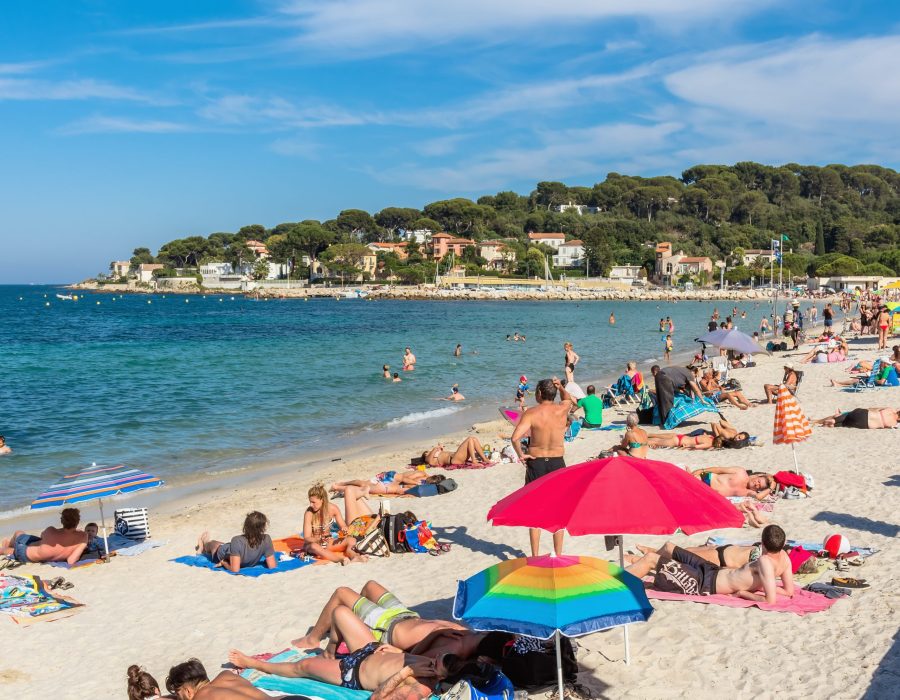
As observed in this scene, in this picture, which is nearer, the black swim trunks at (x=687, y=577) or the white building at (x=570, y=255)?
the black swim trunks at (x=687, y=577)

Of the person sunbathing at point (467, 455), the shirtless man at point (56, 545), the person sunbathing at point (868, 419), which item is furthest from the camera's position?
the person sunbathing at point (868, 419)

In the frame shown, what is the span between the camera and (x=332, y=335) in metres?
46.4

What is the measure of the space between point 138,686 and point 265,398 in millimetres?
16600

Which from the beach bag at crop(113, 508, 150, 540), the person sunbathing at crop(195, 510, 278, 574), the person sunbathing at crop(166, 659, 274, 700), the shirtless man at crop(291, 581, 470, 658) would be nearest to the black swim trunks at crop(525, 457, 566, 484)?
the shirtless man at crop(291, 581, 470, 658)

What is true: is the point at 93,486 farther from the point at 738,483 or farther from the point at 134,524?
the point at 738,483

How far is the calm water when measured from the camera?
48.0 ft

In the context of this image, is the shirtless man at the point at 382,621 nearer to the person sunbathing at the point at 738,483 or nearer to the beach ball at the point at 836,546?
the beach ball at the point at 836,546

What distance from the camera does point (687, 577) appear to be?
6.09 meters

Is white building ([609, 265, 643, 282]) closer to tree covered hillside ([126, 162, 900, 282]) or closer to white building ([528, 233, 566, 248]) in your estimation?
tree covered hillside ([126, 162, 900, 282])

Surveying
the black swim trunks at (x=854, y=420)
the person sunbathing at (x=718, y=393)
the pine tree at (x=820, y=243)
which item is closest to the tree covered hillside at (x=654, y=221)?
the pine tree at (x=820, y=243)

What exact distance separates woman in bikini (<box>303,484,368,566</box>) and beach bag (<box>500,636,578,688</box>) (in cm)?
319

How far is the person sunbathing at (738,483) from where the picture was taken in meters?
8.55

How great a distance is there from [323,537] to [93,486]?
88.2 inches

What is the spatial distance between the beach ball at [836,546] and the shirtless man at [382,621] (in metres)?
3.57
